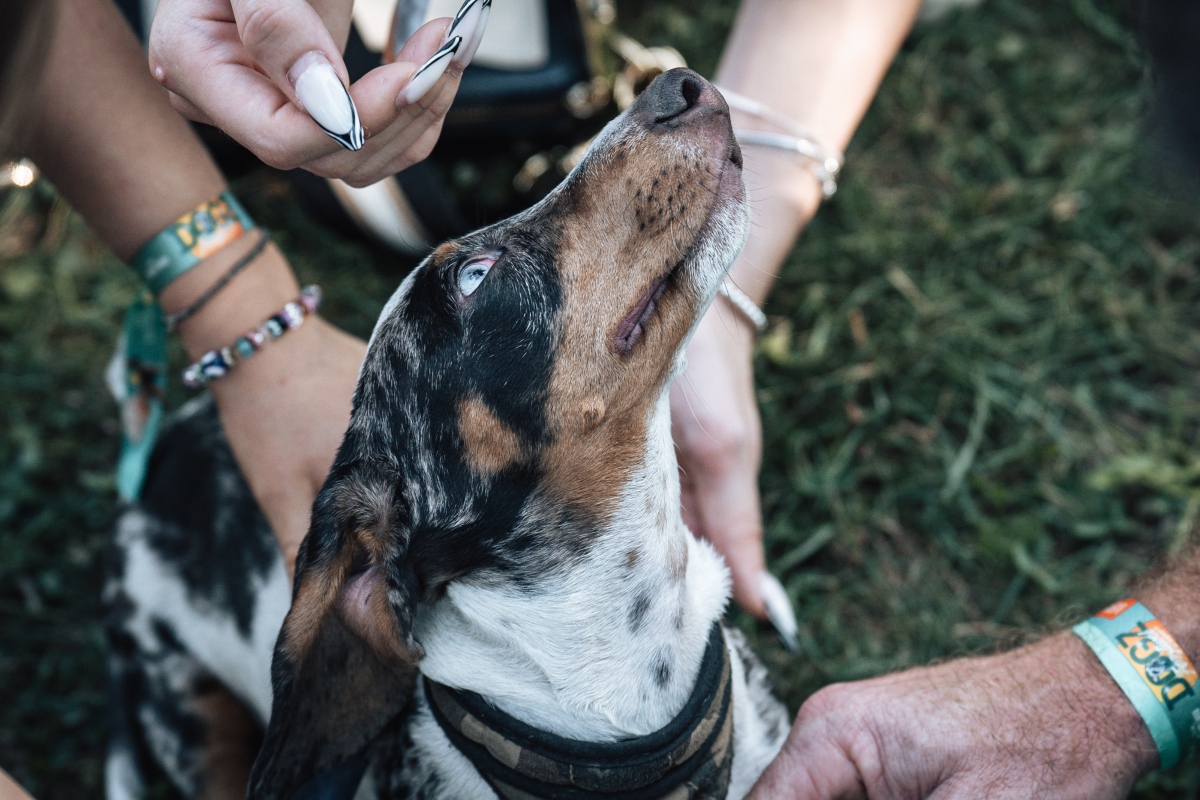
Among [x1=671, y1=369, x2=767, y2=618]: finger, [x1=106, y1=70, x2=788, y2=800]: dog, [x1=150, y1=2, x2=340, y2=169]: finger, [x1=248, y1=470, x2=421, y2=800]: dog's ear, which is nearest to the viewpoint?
[x1=150, y1=2, x2=340, y2=169]: finger

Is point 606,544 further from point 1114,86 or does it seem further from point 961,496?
point 1114,86

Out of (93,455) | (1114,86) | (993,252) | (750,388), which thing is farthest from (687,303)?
(1114,86)

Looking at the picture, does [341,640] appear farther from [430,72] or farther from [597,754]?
[430,72]

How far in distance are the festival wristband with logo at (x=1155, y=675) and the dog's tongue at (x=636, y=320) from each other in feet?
4.97

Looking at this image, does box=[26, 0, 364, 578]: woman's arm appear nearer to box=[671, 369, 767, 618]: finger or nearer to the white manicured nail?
box=[671, 369, 767, 618]: finger

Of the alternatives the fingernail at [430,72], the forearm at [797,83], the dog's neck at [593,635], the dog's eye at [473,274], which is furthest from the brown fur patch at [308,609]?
the forearm at [797,83]

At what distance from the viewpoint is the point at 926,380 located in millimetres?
4383

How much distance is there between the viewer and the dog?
2.31 metres

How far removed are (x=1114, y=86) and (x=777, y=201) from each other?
9.22 feet

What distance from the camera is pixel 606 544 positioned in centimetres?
246

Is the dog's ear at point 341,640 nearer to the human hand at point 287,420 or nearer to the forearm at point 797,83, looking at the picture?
the human hand at point 287,420

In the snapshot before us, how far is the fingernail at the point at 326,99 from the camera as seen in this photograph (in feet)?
6.46

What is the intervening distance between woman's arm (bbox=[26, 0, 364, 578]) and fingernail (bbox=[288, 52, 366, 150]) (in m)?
1.29

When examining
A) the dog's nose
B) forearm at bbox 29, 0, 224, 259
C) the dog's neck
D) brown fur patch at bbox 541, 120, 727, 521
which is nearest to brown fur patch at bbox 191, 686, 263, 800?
the dog's neck
